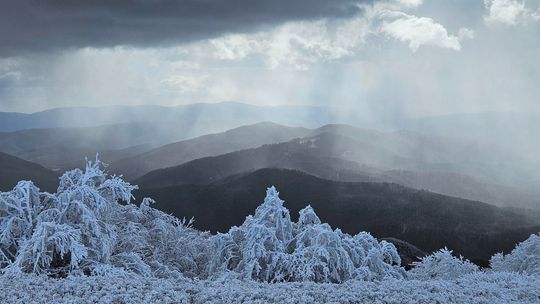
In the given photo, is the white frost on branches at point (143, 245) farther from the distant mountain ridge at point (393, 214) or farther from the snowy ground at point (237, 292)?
the distant mountain ridge at point (393, 214)

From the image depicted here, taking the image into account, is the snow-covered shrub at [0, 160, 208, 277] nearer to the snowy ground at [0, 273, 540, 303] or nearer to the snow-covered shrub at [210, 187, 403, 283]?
the snow-covered shrub at [210, 187, 403, 283]

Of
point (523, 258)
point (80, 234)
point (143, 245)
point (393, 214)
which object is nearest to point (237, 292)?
point (80, 234)

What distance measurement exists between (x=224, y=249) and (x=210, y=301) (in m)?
8.52

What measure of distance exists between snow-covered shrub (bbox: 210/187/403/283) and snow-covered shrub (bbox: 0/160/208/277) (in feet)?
7.65

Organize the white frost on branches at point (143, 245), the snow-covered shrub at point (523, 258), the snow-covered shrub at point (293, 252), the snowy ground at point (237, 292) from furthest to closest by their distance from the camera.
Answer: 1. the snow-covered shrub at point (523, 258)
2. the snow-covered shrub at point (293, 252)
3. the white frost on branches at point (143, 245)
4. the snowy ground at point (237, 292)

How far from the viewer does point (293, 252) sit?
1955 cm

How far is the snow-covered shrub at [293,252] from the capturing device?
18.4m

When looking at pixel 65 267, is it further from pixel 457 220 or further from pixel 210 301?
pixel 457 220

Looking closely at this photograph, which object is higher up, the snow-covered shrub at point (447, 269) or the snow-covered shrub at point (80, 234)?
the snow-covered shrub at point (80, 234)

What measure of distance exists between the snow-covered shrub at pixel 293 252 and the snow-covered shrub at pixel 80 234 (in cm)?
233

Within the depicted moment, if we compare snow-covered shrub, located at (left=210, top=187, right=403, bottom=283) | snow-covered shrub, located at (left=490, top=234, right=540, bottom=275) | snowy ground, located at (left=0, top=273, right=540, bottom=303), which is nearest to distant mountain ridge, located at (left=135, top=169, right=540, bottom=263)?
snow-covered shrub, located at (left=490, top=234, right=540, bottom=275)

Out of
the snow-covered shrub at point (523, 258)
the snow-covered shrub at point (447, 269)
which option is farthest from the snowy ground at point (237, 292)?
the snow-covered shrub at point (523, 258)

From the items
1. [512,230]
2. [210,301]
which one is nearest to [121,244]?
[210,301]

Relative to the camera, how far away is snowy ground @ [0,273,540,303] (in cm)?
1201
